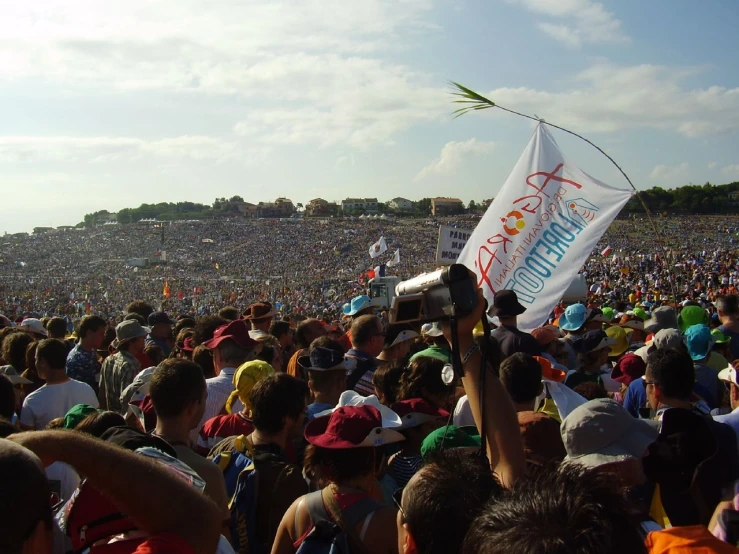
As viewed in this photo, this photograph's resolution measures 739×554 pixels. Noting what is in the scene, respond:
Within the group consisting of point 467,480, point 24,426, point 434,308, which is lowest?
point 24,426

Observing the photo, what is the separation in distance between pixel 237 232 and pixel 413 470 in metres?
107

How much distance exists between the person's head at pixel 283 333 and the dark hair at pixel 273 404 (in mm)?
3863

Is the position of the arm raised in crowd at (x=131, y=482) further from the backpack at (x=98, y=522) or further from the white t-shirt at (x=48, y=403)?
the white t-shirt at (x=48, y=403)

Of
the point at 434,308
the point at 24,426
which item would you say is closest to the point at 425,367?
the point at 434,308

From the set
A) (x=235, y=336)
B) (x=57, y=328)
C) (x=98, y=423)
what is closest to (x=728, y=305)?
(x=235, y=336)

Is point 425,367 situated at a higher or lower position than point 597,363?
higher

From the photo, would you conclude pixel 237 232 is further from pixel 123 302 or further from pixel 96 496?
pixel 96 496

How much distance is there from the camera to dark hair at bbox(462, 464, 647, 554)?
1178mm

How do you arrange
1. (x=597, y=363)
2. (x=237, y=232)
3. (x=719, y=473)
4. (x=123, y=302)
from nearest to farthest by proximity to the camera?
(x=719, y=473), (x=597, y=363), (x=123, y=302), (x=237, y=232)

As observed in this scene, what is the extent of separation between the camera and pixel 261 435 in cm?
320

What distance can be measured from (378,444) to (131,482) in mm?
1182

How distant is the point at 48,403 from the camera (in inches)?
179

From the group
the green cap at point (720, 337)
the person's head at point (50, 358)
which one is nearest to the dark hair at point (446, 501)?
the person's head at point (50, 358)

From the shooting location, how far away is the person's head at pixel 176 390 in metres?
3.06
